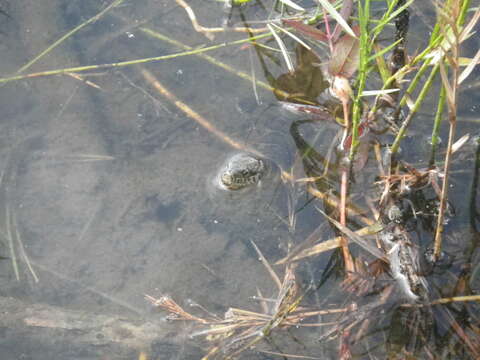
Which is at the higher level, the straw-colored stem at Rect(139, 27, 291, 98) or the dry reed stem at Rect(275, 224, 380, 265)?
the straw-colored stem at Rect(139, 27, 291, 98)

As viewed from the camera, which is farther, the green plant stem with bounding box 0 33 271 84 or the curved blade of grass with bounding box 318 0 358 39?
the green plant stem with bounding box 0 33 271 84

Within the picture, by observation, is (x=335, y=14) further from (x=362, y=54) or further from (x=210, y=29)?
(x=210, y=29)

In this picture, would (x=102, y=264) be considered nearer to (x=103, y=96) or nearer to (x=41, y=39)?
(x=103, y=96)

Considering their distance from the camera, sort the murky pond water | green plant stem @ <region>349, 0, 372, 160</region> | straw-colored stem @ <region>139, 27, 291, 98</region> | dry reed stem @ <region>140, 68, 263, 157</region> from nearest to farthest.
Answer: green plant stem @ <region>349, 0, 372, 160</region> < the murky pond water < dry reed stem @ <region>140, 68, 263, 157</region> < straw-colored stem @ <region>139, 27, 291, 98</region>

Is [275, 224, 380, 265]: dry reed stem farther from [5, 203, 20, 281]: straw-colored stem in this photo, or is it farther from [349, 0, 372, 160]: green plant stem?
[5, 203, 20, 281]: straw-colored stem

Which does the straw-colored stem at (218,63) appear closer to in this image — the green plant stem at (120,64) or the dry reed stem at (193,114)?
the green plant stem at (120,64)

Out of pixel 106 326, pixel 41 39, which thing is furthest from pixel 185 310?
pixel 41 39

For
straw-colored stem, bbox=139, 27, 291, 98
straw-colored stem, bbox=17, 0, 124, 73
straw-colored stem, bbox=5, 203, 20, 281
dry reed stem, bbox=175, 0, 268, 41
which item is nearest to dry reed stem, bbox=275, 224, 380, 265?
straw-colored stem, bbox=139, 27, 291, 98

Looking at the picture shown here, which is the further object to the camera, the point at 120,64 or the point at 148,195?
the point at 120,64

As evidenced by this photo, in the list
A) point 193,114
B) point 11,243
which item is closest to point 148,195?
point 193,114
